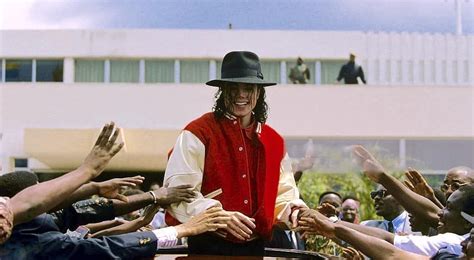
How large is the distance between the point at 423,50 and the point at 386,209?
17.6 metres

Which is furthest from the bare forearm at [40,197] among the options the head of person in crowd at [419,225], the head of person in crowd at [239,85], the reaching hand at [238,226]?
the head of person in crowd at [419,225]

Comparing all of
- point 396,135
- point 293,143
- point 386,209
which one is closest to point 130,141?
point 293,143

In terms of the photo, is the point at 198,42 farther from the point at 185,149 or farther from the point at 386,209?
the point at 185,149

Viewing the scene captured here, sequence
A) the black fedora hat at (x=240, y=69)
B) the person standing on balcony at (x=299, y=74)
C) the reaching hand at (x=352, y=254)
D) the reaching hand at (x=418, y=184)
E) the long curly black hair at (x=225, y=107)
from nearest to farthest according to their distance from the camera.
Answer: the black fedora hat at (x=240, y=69) → the long curly black hair at (x=225, y=107) → the reaching hand at (x=352, y=254) → the reaching hand at (x=418, y=184) → the person standing on balcony at (x=299, y=74)

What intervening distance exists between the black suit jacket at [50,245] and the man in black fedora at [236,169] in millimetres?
691

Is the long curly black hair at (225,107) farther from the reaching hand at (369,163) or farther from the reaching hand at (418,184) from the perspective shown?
the reaching hand at (418,184)

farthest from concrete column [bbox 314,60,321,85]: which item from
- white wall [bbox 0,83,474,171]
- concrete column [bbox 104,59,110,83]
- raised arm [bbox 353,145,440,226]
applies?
raised arm [bbox 353,145,440,226]

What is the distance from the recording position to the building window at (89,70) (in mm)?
23469

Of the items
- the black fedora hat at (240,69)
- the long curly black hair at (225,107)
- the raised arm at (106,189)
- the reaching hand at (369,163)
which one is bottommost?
the raised arm at (106,189)

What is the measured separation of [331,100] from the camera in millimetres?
20516

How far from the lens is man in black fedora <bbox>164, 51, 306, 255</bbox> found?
442cm

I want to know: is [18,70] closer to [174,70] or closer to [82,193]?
[174,70]

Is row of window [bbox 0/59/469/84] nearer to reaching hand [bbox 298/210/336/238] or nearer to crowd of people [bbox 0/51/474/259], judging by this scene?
crowd of people [bbox 0/51/474/259]

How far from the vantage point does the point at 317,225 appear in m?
4.31
